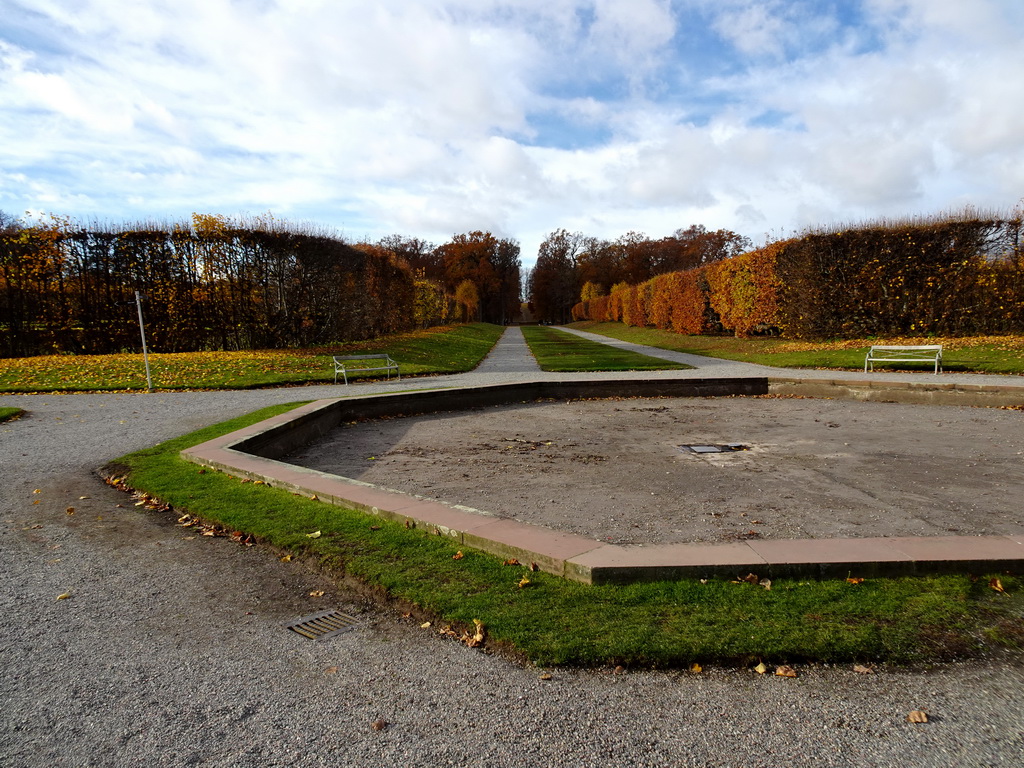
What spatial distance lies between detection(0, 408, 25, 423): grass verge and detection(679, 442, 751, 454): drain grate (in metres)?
10.4

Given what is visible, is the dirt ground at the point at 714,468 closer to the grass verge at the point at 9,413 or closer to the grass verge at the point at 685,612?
the grass verge at the point at 685,612

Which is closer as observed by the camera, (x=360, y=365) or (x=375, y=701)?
(x=375, y=701)

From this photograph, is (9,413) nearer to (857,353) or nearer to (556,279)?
(857,353)

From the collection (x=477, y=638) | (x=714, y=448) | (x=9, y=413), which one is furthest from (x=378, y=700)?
(x=9, y=413)

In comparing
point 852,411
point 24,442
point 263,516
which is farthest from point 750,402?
point 24,442

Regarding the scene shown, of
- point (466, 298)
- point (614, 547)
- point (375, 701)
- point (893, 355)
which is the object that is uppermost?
point (466, 298)

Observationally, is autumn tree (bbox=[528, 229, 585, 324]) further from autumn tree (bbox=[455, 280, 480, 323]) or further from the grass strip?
the grass strip

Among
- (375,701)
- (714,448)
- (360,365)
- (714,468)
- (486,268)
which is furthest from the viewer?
(486,268)

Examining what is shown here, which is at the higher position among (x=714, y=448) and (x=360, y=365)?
(x=360, y=365)

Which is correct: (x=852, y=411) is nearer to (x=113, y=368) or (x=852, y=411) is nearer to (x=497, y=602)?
(x=497, y=602)

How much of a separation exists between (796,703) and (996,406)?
9.48 meters

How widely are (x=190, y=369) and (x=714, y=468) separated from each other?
46.1 ft

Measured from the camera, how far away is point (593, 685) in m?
2.45

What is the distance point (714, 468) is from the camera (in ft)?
19.9
